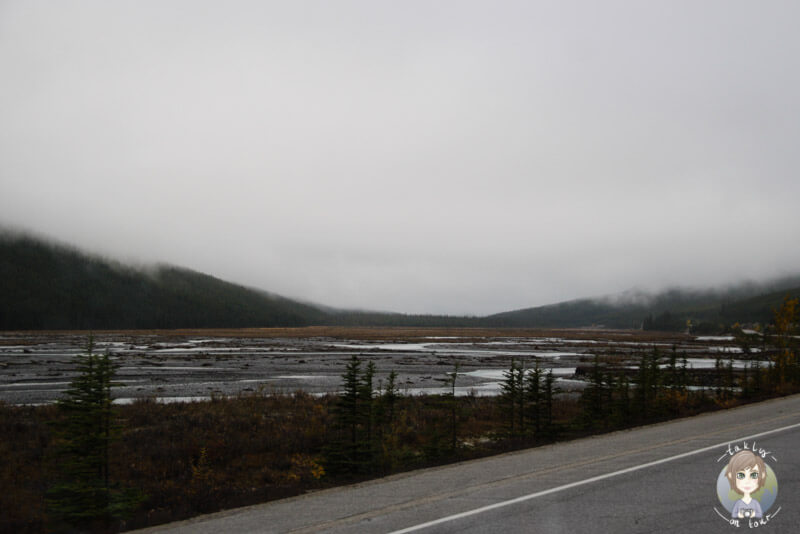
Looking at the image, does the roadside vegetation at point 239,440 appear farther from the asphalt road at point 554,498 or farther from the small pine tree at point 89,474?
the asphalt road at point 554,498

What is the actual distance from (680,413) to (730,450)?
9.31 m

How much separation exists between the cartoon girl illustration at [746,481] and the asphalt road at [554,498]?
0.20 metres

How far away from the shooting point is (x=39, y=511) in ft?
33.5

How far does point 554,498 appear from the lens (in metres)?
8.51

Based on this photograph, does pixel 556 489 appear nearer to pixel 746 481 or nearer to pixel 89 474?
pixel 746 481

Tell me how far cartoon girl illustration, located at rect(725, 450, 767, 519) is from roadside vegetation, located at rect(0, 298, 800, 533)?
20.2 feet

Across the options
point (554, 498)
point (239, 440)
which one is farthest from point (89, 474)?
point (554, 498)

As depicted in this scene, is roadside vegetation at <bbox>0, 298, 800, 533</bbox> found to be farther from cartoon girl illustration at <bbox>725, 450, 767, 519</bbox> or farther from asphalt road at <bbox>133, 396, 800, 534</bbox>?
cartoon girl illustration at <bbox>725, 450, 767, 519</bbox>

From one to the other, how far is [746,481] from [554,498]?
284 centimetres

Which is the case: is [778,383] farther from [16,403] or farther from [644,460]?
[16,403]

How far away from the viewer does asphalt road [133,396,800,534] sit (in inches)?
291

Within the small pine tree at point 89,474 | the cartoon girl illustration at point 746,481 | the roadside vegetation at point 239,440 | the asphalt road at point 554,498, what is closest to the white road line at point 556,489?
the asphalt road at point 554,498

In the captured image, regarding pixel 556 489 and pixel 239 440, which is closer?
pixel 556 489

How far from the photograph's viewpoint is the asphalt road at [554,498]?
739 centimetres
